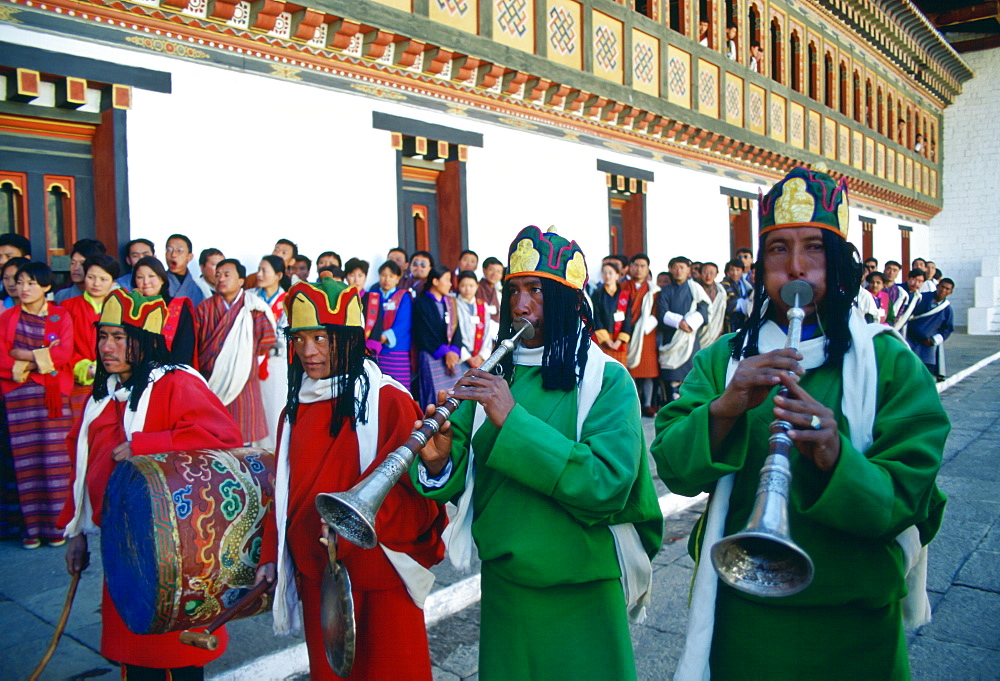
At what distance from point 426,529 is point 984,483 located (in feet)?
18.4

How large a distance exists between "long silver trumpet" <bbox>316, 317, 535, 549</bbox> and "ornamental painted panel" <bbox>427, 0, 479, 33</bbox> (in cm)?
779

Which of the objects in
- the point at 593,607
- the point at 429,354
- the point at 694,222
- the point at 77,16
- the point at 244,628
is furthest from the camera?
the point at 694,222

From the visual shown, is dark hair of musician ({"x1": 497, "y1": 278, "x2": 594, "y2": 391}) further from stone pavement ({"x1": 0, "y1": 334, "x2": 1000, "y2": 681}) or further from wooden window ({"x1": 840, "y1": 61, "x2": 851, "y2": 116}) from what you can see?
wooden window ({"x1": 840, "y1": 61, "x2": 851, "y2": 116})

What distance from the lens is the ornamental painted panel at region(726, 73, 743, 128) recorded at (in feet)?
47.4

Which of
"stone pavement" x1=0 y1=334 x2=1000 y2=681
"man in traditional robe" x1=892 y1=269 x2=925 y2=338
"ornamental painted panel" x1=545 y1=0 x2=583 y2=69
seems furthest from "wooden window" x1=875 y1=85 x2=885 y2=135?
"stone pavement" x1=0 y1=334 x2=1000 y2=681

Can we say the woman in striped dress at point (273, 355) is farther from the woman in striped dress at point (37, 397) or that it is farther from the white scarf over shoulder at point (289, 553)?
the white scarf over shoulder at point (289, 553)

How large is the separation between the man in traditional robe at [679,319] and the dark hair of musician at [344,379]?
711 centimetres

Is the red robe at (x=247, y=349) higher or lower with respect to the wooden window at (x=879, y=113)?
lower

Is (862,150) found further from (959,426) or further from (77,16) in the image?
(77,16)

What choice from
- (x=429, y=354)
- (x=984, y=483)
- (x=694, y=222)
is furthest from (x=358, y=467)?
(x=694, y=222)

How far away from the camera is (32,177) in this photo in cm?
638

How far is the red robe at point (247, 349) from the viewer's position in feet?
20.2

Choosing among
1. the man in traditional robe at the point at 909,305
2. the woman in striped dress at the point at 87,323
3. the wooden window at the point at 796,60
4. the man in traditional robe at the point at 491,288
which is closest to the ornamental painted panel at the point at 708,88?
the wooden window at the point at 796,60

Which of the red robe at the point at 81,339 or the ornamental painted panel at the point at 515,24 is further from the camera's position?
the ornamental painted panel at the point at 515,24
